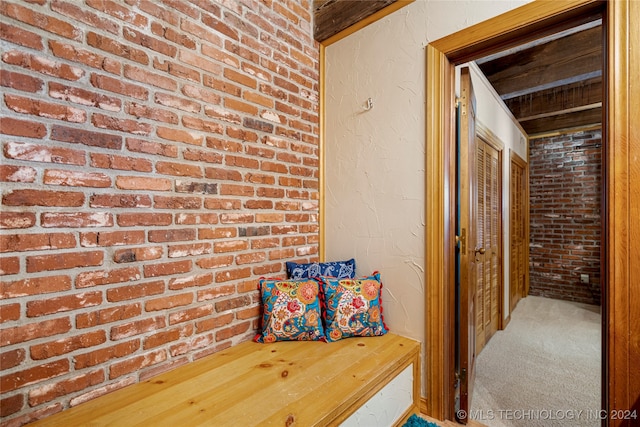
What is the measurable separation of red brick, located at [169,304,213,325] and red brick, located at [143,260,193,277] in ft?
0.64

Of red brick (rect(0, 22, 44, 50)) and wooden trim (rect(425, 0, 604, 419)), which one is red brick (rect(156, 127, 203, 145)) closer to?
red brick (rect(0, 22, 44, 50))

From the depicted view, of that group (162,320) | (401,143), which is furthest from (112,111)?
(401,143)

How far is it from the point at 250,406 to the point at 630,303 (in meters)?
1.51

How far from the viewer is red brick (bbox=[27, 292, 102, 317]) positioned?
3.57 feet

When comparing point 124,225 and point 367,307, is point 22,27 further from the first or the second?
point 367,307

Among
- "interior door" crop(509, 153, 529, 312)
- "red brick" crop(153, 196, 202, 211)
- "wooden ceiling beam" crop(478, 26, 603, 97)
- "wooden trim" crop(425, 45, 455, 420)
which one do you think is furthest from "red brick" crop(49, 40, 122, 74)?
"interior door" crop(509, 153, 529, 312)

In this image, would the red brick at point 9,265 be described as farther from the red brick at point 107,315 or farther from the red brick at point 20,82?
the red brick at point 20,82

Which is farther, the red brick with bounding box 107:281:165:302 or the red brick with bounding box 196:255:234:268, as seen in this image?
the red brick with bounding box 196:255:234:268

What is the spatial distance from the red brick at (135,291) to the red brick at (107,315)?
4cm

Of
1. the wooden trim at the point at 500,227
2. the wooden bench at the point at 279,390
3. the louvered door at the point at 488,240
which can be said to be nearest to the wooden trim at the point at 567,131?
the wooden trim at the point at 500,227

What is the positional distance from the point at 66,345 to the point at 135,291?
0.28 metres

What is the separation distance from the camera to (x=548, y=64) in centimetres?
262

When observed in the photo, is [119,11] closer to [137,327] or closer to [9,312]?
[9,312]

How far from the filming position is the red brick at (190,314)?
57.4 inches
